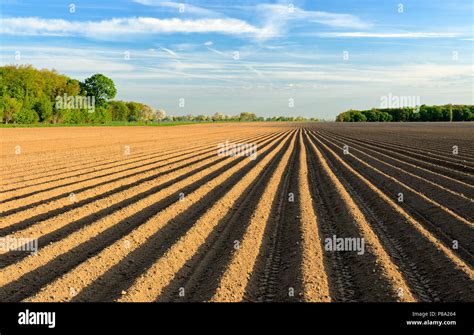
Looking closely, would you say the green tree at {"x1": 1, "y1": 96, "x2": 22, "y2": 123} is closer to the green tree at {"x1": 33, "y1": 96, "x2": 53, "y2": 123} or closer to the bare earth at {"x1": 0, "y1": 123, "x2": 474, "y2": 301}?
the green tree at {"x1": 33, "y1": 96, "x2": 53, "y2": 123}

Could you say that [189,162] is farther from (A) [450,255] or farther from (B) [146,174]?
(A) [450,255]

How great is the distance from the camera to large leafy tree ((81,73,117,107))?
259 ft

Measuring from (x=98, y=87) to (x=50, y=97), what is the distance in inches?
425

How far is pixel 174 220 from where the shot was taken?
7816 millimetres
